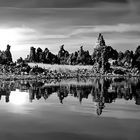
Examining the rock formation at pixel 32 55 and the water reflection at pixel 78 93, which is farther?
the rock formation at pixel 32 55

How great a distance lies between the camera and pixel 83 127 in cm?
2598

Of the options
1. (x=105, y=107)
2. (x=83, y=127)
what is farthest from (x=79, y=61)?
(x=83, y=127)

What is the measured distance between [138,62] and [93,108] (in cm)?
16475

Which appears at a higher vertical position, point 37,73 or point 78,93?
point 37,73

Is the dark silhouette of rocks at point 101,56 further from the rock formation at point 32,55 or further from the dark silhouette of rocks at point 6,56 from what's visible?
the dark silhouette of rocks at point 6,56

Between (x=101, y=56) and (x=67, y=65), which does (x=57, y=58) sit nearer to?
(x=67, y=65)

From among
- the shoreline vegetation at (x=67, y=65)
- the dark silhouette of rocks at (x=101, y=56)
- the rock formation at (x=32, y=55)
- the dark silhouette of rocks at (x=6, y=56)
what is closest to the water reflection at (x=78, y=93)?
the shoreline vegetation at (x=67, y=65)

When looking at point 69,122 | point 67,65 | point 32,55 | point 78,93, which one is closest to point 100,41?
point 67,65

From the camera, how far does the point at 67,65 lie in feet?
625

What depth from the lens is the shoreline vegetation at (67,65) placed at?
493 feet

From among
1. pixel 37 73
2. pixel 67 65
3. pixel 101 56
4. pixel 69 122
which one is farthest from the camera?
pixel 67 65

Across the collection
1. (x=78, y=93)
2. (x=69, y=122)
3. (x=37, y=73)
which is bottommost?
(x=69, y=122)

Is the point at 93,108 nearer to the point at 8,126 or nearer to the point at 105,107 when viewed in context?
the point at 105,107

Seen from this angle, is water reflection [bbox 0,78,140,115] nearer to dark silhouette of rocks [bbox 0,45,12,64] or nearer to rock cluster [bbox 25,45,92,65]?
dark silhouette of rocks [bbox 0,45,12,64]
